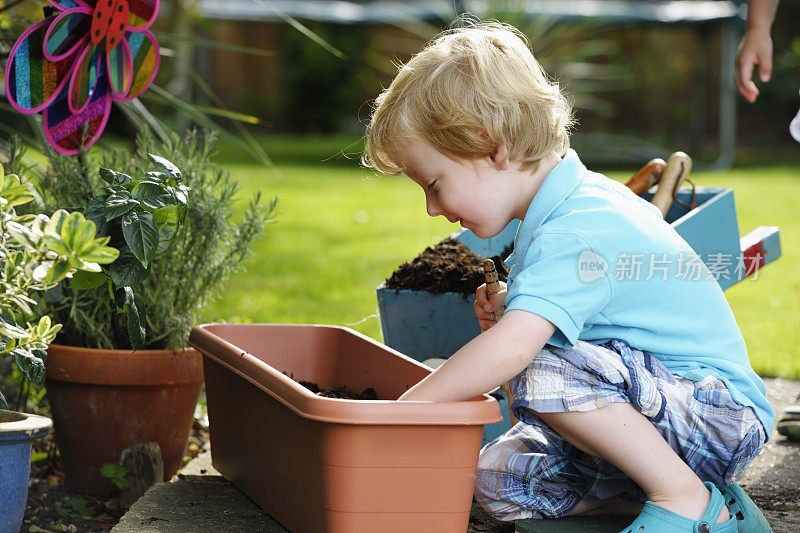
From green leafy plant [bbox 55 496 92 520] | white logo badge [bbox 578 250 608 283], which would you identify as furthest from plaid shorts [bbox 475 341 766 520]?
green leafy plant [bbox 55 496 92 520]

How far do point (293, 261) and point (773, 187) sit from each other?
4.03 meters

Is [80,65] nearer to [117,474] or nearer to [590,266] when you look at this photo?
[117,474]

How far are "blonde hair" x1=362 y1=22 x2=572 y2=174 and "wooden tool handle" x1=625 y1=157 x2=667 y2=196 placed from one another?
0.77 metres

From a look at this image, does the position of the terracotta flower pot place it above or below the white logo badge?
below

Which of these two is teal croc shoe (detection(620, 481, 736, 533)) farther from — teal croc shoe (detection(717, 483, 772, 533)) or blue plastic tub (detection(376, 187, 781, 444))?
blue plastic tub (detection(376, 187, 781, 444))

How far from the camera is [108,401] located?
201cm

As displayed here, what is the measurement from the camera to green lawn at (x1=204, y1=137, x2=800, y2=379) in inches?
141

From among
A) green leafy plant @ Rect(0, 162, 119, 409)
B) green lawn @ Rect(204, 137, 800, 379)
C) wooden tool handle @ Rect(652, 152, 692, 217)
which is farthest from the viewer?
green lawn @ Rect(204, 137, 800, 379)

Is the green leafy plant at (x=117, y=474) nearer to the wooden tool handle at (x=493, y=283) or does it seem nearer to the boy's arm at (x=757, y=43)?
the wooden tool handle at (x=493, y=283)

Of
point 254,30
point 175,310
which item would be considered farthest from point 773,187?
point 254,30

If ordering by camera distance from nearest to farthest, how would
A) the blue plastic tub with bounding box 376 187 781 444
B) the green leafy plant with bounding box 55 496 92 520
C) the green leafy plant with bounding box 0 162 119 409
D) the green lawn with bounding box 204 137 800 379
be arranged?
1. the green leafy plant with bounding box 0 162 119 409
2. the green leafy plant with bounding box 55 496 92 520
3. the blue plastic tub with bounding box 376 187 781 444
4. the green lawn with bounding box 204 137 800 379

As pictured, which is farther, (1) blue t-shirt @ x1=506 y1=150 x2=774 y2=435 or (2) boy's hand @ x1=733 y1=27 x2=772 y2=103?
(2) boy's hand @ x1=733 y1=27 x2=772 y2=103

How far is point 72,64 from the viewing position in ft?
6.27

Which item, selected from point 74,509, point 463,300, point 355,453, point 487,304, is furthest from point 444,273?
point 74,509
